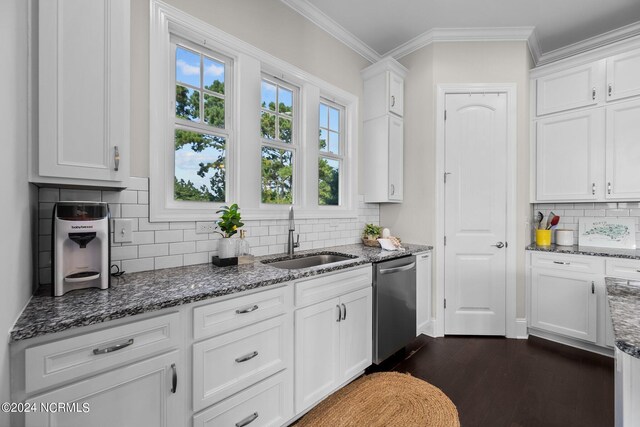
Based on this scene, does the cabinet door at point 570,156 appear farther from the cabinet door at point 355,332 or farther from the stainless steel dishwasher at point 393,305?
the cabinet door at point 355,332

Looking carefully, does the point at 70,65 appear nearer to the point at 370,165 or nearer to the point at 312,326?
the point at 312,326

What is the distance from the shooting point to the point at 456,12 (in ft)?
9.00

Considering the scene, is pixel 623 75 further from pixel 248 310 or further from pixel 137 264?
pixel 137 264

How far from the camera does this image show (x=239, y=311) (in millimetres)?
1420

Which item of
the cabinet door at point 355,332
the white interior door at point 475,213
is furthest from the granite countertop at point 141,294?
the white interior door at point 475,213

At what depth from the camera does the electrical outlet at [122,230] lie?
1598 millimetres

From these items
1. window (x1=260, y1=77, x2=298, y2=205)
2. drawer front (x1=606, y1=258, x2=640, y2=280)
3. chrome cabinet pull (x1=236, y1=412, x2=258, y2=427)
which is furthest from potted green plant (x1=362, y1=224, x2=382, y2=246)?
drawer front (x1=606, y1=258, x2=640, y2=280)

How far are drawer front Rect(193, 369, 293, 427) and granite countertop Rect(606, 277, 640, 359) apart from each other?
1.45m

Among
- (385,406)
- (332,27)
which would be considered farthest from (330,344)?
(332,27)

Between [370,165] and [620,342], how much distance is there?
2581 millimetres

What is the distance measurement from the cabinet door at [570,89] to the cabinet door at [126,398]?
408 cm

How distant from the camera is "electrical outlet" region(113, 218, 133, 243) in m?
1.60

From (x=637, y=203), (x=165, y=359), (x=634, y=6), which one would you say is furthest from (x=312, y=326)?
(x=634, y=6)

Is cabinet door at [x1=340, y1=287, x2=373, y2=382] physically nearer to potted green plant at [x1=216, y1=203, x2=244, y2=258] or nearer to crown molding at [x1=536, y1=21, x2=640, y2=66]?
potted green plant at [x1=216, y1=203, x2=244, y2=258]
